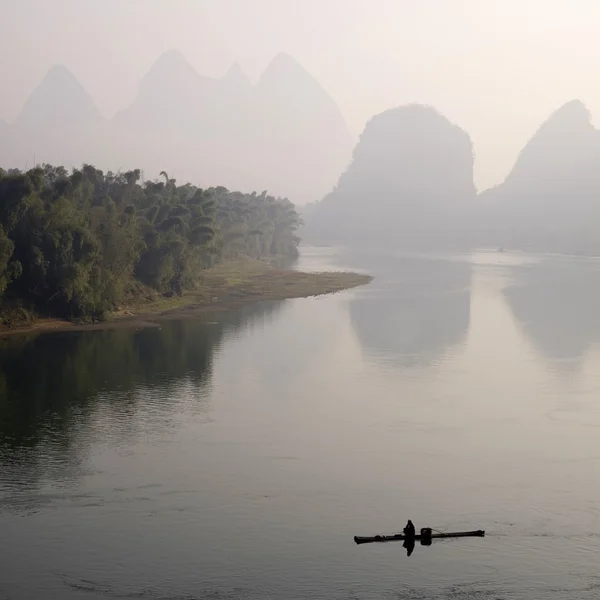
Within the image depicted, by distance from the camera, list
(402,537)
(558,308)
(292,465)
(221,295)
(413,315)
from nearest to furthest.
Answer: (402,537), (292,465), (413,315), (558,308), (221,295)

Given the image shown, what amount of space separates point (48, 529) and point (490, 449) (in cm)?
1838

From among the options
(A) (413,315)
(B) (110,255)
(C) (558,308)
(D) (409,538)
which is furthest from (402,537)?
(C) (558,308)

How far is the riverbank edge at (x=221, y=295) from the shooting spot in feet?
212

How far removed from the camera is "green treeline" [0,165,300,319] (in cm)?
6097

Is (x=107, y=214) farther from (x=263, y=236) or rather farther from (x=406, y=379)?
(x=263, y=236)

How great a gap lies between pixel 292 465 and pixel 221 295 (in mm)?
56378

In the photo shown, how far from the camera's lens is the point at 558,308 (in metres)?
86.2

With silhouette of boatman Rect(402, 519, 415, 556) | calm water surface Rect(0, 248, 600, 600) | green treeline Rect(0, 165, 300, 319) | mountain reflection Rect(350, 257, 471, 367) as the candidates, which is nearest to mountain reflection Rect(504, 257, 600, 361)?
calm water surface Rect(0, 248, 600, 600)

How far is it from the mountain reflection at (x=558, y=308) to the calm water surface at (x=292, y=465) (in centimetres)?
95

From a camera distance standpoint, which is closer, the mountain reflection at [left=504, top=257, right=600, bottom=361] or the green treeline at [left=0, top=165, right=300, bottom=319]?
the green treeline at [left=0, top=165, right=300, bottom=319]

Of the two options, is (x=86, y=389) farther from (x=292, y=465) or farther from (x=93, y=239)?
(x=93, y=239)

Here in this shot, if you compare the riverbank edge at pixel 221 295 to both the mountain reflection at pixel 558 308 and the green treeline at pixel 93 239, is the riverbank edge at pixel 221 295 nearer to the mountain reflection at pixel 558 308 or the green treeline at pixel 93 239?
the green treeline at pixel 93 239

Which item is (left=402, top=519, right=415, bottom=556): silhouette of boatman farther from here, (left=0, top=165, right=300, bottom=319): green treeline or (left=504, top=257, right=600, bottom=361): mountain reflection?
(left=0, top=165, right=300, bottom=319): green treeline

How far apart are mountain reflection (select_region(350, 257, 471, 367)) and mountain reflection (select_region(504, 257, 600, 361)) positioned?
5.62 m
